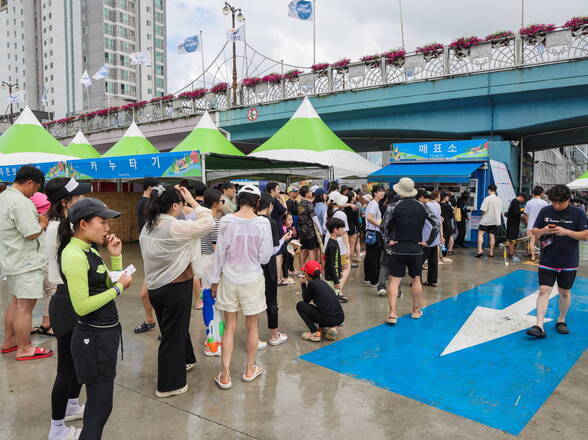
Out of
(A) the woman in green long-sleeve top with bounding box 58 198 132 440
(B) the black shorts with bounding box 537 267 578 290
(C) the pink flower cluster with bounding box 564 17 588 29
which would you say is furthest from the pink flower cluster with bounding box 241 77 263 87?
(A) the woman in green long-sleeve top with bounding box 58 198 132 440

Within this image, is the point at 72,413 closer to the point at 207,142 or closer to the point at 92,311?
the point at 92,311

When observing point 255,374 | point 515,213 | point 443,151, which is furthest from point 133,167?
point 443,151

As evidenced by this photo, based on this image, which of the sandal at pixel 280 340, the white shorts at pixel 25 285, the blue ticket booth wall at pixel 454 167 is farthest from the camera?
the blue ticket booth wall at pixel 454 167

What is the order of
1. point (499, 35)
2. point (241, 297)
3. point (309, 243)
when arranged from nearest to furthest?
point (241, 297) < point (309, 243) < point (499, 35)

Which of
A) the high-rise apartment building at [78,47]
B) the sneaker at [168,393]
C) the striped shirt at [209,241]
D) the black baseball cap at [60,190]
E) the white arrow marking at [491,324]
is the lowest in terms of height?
the sneaker at [168,393]

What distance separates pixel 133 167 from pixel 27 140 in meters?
6.30

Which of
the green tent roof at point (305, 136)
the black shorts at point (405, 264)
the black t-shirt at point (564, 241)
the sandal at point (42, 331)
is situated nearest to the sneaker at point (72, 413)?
the sandal at point (42, 331)

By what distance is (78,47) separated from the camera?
2908 inches

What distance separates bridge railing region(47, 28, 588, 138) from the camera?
481 inches

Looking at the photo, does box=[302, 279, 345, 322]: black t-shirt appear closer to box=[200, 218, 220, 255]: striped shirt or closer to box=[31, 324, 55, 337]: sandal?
box=[200, 218, 220, 255]: striped shirt

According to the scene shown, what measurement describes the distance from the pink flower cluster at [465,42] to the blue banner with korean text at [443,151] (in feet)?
10.1

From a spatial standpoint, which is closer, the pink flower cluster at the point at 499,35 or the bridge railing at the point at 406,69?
the bridge railing at the point at 406,69

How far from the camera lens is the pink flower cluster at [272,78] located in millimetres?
17406

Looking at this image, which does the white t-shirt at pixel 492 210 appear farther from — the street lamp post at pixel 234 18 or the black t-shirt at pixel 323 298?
the street lamp post at pixel 234 18
